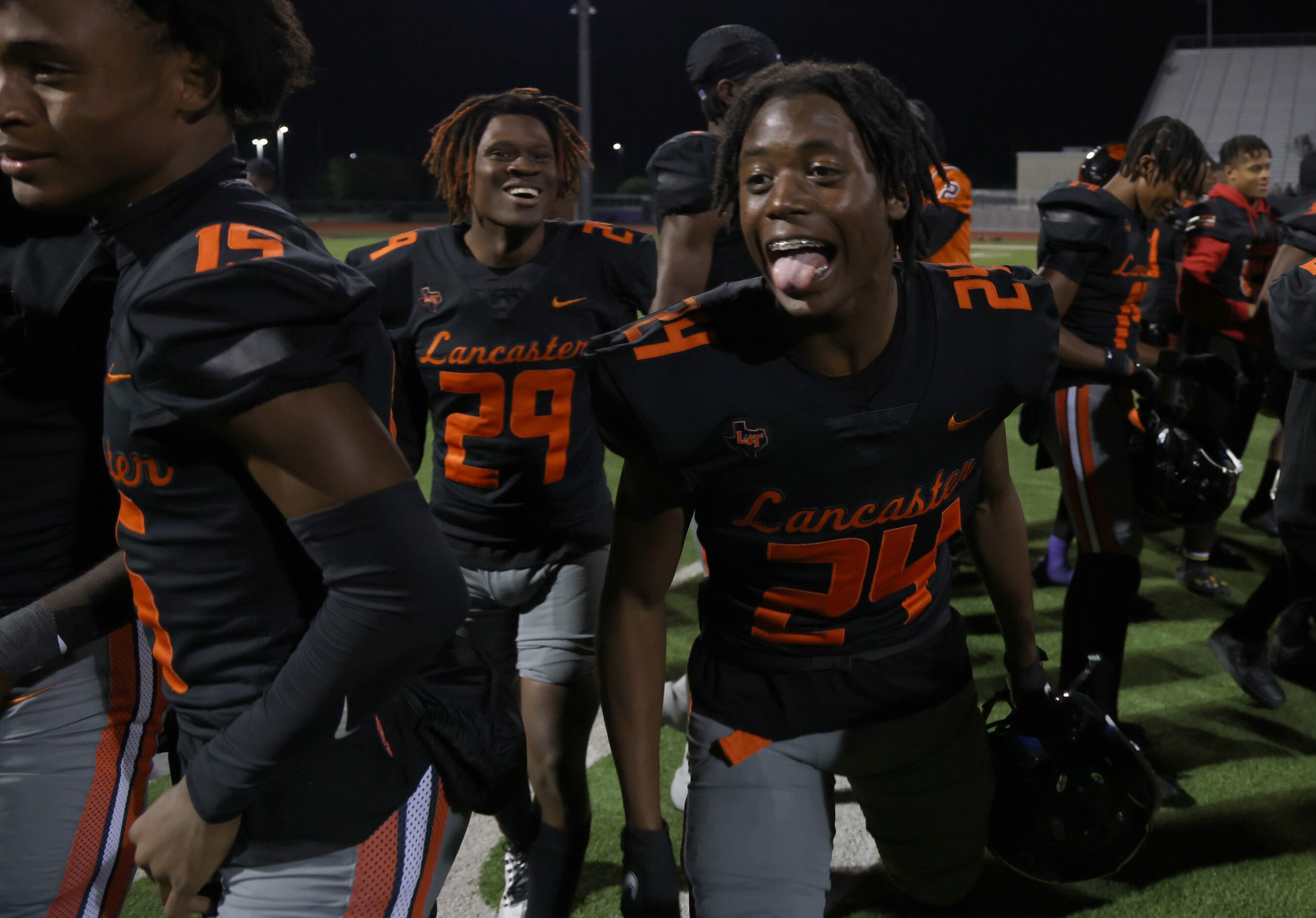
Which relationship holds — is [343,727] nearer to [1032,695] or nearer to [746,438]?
[746,438]

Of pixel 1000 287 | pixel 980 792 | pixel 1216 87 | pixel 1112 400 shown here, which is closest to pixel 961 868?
pixel 980 792

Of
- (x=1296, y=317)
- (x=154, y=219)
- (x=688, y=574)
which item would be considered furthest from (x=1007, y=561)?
(x=688, y=574)

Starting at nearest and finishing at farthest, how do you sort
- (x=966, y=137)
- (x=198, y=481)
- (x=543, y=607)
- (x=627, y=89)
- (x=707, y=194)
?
1. (x=198, y=481)
2. (x=543, y=607)
3. (x=707, y=194)
4. (x=966, y=137)
5. (x=627, y=89)

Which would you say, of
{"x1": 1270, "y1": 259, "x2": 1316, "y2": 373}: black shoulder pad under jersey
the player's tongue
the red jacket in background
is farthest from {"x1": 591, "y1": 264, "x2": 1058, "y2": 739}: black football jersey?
the red jacket in background

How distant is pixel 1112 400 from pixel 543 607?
2.02 metres

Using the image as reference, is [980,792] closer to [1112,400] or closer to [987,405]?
[987,405]

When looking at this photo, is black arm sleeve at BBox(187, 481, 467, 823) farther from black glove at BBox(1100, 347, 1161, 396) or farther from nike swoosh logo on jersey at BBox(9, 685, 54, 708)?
black glove at BBox(1100, 347, 1161, 396)

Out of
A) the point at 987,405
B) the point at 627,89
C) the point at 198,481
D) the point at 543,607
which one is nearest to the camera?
the point at 198,481

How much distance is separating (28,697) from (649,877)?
979 mm

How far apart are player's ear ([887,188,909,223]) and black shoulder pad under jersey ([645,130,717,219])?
5.50ft

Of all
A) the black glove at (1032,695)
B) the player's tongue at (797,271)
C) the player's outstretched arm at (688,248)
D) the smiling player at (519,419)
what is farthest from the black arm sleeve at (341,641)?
the player's outstretched arm at (688,248)

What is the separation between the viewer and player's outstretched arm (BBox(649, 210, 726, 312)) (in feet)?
11.4

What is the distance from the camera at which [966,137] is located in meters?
68.0

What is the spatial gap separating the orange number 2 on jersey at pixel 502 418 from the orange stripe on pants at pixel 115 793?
1130mm
